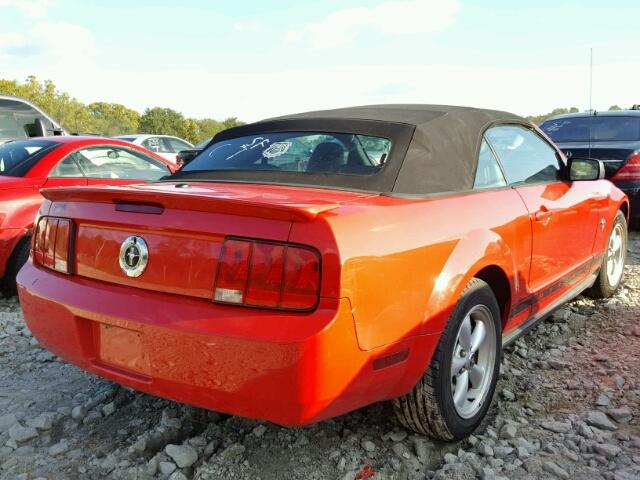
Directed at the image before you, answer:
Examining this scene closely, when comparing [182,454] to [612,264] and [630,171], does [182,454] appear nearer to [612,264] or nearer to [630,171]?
[612,264]

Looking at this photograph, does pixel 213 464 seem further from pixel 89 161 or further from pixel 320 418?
pixel 89 161

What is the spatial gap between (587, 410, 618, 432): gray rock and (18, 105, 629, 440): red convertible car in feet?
1.61

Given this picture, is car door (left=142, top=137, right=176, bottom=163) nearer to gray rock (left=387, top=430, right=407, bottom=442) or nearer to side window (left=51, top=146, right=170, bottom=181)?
side window (left=51, top=146, right=170, bottom=181)

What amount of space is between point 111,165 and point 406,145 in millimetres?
3800

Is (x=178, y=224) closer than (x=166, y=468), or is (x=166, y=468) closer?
(x=178, y=224)

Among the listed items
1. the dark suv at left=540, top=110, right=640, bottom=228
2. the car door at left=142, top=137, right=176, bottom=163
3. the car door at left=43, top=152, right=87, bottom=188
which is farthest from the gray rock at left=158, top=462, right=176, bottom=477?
the car door at left=142, top=137, right=176, bottom=163

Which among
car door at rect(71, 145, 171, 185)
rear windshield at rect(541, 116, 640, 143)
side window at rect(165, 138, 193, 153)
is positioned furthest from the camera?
side window at rect(165, 138, 193, 153)

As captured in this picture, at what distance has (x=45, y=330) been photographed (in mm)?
2377

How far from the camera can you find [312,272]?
1.85m

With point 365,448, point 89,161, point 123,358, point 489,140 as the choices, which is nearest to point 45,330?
point 123,358

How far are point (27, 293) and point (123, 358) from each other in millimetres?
637

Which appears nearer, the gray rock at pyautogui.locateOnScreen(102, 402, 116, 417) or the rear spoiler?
the rear spoiler

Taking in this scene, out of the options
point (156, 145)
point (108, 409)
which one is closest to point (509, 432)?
point (108, 409)

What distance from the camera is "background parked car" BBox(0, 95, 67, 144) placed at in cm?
909
